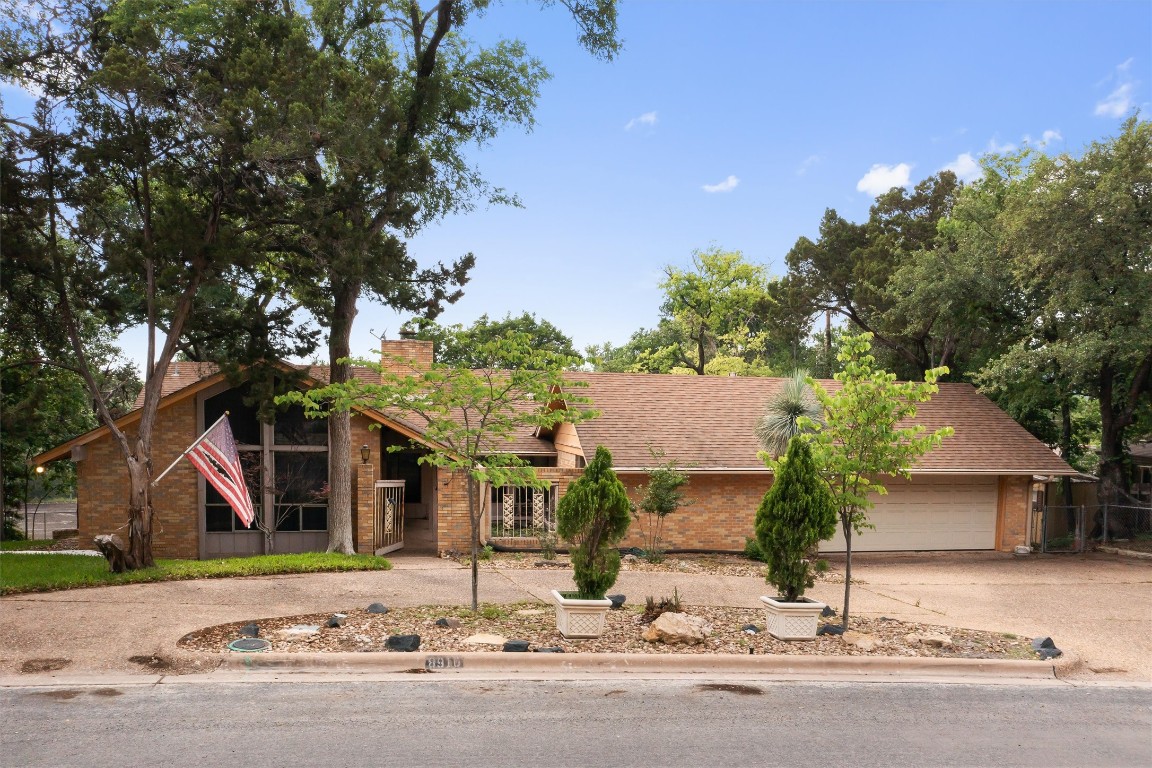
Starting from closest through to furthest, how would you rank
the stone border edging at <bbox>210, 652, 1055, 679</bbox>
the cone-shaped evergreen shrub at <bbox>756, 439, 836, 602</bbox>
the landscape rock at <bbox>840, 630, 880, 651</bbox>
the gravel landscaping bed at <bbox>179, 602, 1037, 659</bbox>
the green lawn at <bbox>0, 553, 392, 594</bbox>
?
the stone border edging at <bbox>210, 652, 1055, 679</bbox>
the gravel landscaping bed at <bbox>179, 602, 1037, 659</bbox>
the landscape rock at <bbox>840, 630, 880, 651</bbox>
the cone-shaped evergreen shrub at <bbox>756, 439, 836, 602</bbox>
the green lawn at <bbox>0, 553, 392, 594</bbox>

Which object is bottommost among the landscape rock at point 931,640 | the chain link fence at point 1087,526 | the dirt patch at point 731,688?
the chain link fence at point 1087,526

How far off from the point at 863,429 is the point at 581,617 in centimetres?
425

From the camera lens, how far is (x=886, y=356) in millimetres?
32094

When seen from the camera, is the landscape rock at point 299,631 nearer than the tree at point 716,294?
Yes

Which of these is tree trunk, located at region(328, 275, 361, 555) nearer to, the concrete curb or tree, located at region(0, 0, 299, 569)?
tree, located at region(0, 0, 299, 569)

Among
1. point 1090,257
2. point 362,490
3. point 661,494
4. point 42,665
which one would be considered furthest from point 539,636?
point 1090,257

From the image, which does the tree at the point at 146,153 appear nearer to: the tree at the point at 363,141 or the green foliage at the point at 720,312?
the tree at the point at 363,141

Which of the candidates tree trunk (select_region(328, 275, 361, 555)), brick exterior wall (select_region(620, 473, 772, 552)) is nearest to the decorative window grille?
brick exterior wall (select_region(620, 473, 772, 552))

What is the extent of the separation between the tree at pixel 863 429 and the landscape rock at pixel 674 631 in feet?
7.01

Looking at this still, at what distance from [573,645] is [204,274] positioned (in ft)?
30.8

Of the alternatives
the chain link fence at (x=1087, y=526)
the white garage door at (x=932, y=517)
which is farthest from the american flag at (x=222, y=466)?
the chain link fence at (x=1087, y=526)

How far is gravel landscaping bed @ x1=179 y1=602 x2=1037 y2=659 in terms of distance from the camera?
934 centimetres

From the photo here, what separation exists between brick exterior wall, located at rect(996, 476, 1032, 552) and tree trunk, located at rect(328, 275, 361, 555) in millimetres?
15866

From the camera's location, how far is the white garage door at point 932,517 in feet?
65.2
